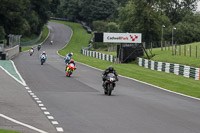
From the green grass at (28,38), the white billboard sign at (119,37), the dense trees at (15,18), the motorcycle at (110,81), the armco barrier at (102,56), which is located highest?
the dense trees at (15,18)

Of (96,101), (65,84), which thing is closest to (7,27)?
(65,84)

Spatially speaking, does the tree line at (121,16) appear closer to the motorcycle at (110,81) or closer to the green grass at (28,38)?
the green grass at (28,38)

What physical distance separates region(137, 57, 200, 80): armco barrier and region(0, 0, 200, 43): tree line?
29.0m

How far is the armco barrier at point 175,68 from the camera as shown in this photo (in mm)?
34625

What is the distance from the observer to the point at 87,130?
1139 cm

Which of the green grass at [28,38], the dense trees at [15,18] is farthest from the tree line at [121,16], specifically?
the green grass at [28,38]

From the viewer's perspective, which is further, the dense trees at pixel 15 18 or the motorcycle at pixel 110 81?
the dense trees at pixel 15 18

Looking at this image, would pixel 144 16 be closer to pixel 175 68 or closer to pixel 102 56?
pixel 102 56

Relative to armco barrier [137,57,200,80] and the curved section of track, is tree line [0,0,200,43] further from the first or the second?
the curved section of track

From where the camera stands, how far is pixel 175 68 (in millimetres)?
38844

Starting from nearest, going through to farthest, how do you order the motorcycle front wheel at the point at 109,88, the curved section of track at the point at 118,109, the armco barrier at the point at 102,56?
the curved section of track at the point at 118,109, the motorcycle front wheel at the point at 109,88, the armco barrier at the point at 102,56

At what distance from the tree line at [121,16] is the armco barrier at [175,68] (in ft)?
95.2

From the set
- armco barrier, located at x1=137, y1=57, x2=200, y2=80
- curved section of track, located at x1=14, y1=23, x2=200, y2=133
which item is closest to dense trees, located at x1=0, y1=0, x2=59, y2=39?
armco barrier, located at x1=137, y1=57, x2=200, y2=80

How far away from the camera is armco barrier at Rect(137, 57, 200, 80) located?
114 ft
